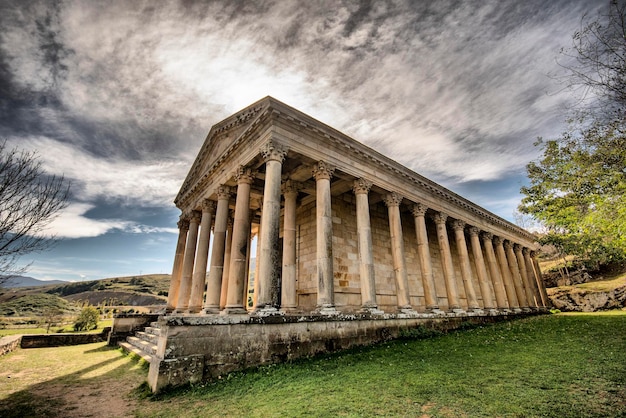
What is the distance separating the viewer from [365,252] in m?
Result: 12.6

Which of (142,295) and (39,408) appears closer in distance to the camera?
(39,408)

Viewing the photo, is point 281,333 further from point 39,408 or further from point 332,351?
point 39,408

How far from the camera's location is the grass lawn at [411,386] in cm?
463

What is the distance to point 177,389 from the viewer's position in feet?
20.8

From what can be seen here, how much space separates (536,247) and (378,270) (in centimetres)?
2352

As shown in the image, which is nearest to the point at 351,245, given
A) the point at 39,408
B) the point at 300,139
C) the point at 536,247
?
the point at 300,139

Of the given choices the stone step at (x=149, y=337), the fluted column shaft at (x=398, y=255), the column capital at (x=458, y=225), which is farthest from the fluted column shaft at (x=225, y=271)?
the column capital at (x=458, y=225)

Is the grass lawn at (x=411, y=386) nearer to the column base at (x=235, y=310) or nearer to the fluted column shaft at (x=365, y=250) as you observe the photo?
the column base at (x=235, y=310)

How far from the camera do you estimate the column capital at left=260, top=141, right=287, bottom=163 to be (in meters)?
10.9

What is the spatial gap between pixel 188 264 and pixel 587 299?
33.3 metres

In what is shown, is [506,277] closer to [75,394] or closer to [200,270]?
[200,270]

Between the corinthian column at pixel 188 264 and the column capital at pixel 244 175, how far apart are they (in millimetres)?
6609

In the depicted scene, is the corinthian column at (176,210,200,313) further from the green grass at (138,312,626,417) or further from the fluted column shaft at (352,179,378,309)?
the green grass at (138,312,626,417)

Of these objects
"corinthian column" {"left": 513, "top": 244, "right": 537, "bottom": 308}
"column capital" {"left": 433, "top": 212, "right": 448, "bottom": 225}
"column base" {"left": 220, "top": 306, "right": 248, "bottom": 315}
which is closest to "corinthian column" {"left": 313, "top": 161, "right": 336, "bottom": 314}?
"column base" {"left": 220, "top": 306, "right": 248, "bottom": 315}
